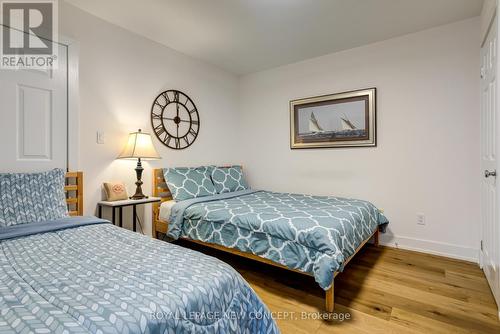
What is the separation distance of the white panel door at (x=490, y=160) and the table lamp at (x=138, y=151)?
108 inches

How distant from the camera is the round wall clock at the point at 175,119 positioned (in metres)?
3.02

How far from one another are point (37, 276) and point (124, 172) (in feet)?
5.96

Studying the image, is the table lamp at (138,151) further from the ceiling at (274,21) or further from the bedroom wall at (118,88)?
the ceiling at (274,21)

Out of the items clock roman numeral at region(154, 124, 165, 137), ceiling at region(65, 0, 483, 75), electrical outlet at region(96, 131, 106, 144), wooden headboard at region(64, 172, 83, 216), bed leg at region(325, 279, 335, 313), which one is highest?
ceiling at region(65, 0, 483, 75)

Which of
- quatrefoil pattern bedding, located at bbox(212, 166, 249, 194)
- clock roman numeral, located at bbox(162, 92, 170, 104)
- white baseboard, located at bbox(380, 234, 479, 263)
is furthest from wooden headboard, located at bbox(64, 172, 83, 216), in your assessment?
white baseboard, located at bbox(380, 234, 479, 263)

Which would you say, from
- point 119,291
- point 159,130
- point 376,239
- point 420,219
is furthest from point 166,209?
point 420,219

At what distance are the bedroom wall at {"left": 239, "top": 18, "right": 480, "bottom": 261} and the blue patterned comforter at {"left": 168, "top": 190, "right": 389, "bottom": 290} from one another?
39cm

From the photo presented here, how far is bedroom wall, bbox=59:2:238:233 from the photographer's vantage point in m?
2.37

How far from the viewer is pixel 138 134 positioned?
102 inches

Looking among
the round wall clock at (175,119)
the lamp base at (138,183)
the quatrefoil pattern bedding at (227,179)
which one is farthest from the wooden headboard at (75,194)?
the quatrefoil pattern bedding at (227,179)

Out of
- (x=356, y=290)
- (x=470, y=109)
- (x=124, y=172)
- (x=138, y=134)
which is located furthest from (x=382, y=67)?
(x=124, y=172)

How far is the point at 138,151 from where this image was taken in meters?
2.51

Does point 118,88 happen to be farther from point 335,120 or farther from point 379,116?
point 379,116

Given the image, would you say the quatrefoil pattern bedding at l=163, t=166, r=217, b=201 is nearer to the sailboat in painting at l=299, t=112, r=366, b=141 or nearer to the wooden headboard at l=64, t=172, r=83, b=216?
the wooden headboard at l=64, t=172, r=83, b=216
